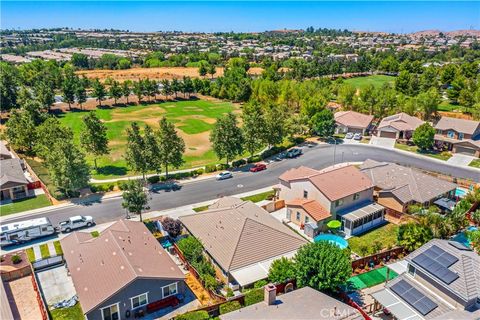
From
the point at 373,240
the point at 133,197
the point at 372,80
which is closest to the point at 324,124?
the point at 373,240

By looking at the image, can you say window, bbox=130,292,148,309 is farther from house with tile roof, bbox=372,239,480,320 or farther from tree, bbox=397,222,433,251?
tree, bbox=397,222,433,251

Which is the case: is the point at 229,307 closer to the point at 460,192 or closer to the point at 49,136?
the point at 460,192

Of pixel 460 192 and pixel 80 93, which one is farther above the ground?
pixel 80 93

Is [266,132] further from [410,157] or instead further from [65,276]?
[65,276]

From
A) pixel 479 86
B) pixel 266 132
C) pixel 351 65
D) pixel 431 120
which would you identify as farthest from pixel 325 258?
pixel 351 65

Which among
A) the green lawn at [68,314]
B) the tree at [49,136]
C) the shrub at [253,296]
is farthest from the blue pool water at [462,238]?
the tree at [49,136]

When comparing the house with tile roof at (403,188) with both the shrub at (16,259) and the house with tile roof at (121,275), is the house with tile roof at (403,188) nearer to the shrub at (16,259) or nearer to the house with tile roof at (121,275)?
the house with tile roof at (121,275)
